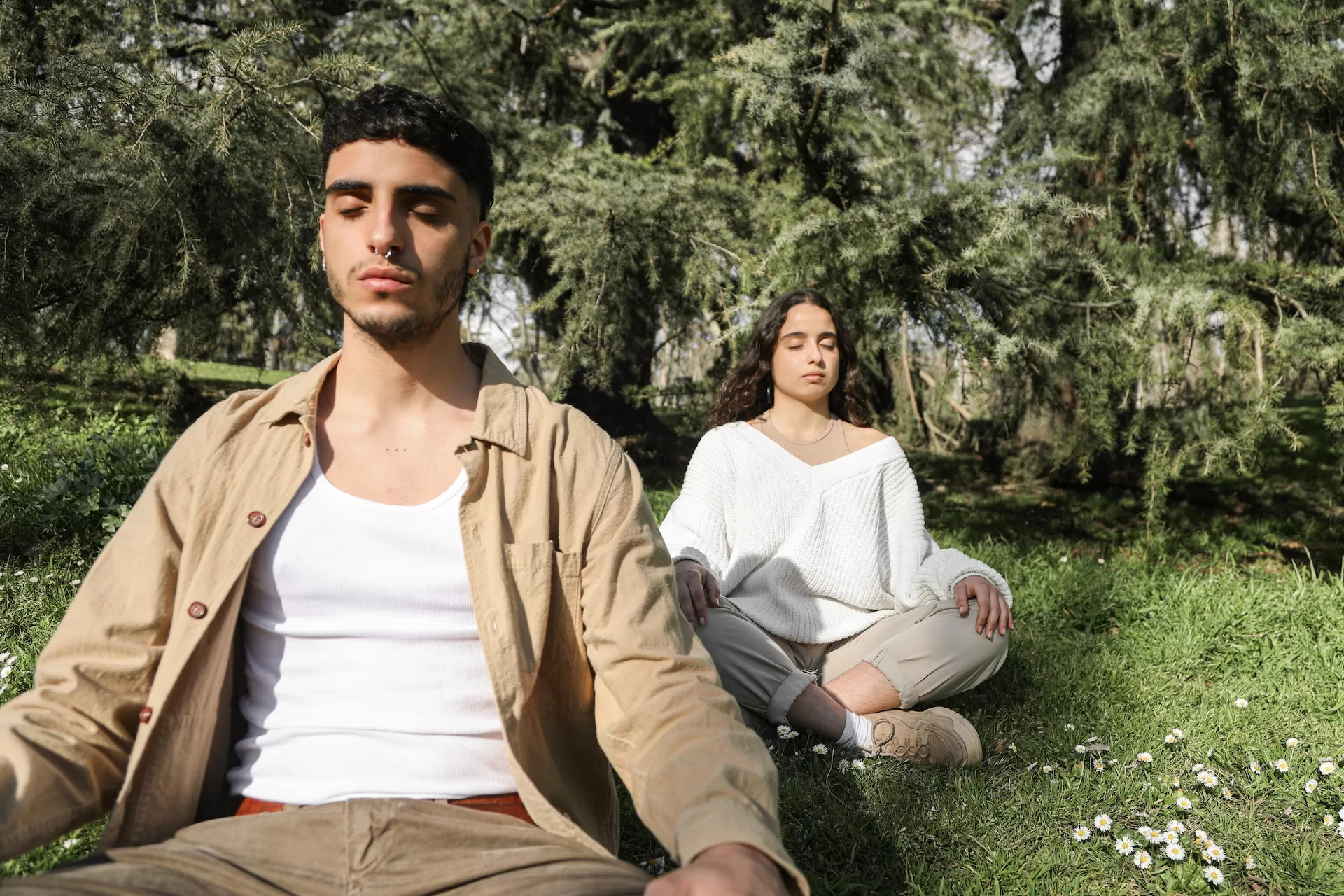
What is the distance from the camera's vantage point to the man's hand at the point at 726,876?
3.88 ft

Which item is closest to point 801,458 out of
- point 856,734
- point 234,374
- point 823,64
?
point 856,734

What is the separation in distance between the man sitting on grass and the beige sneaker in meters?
1.55

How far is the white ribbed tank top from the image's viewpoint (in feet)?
5.18

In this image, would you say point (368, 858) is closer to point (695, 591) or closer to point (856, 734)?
point (695, 591)

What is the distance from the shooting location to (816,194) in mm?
4996

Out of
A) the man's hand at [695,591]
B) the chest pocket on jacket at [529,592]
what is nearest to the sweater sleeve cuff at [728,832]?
the chest pocket on jacket at [529,592]

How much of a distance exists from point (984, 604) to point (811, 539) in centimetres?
63

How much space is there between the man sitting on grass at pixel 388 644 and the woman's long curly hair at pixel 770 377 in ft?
7.43

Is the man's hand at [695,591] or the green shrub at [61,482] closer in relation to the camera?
the man's hand at [695,591]

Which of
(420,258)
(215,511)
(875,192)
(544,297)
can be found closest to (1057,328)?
(875,192)

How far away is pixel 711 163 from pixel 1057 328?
7.42 feet

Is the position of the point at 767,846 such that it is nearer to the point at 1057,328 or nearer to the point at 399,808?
the point at 399,808

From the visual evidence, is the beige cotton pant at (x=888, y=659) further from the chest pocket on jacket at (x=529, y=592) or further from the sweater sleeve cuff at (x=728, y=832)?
the sweater sleeve cuff at (x=728, y=832)

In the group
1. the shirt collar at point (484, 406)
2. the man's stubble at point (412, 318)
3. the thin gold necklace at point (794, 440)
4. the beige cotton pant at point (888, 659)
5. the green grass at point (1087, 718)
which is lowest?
the green grass at point (1087, 718)
